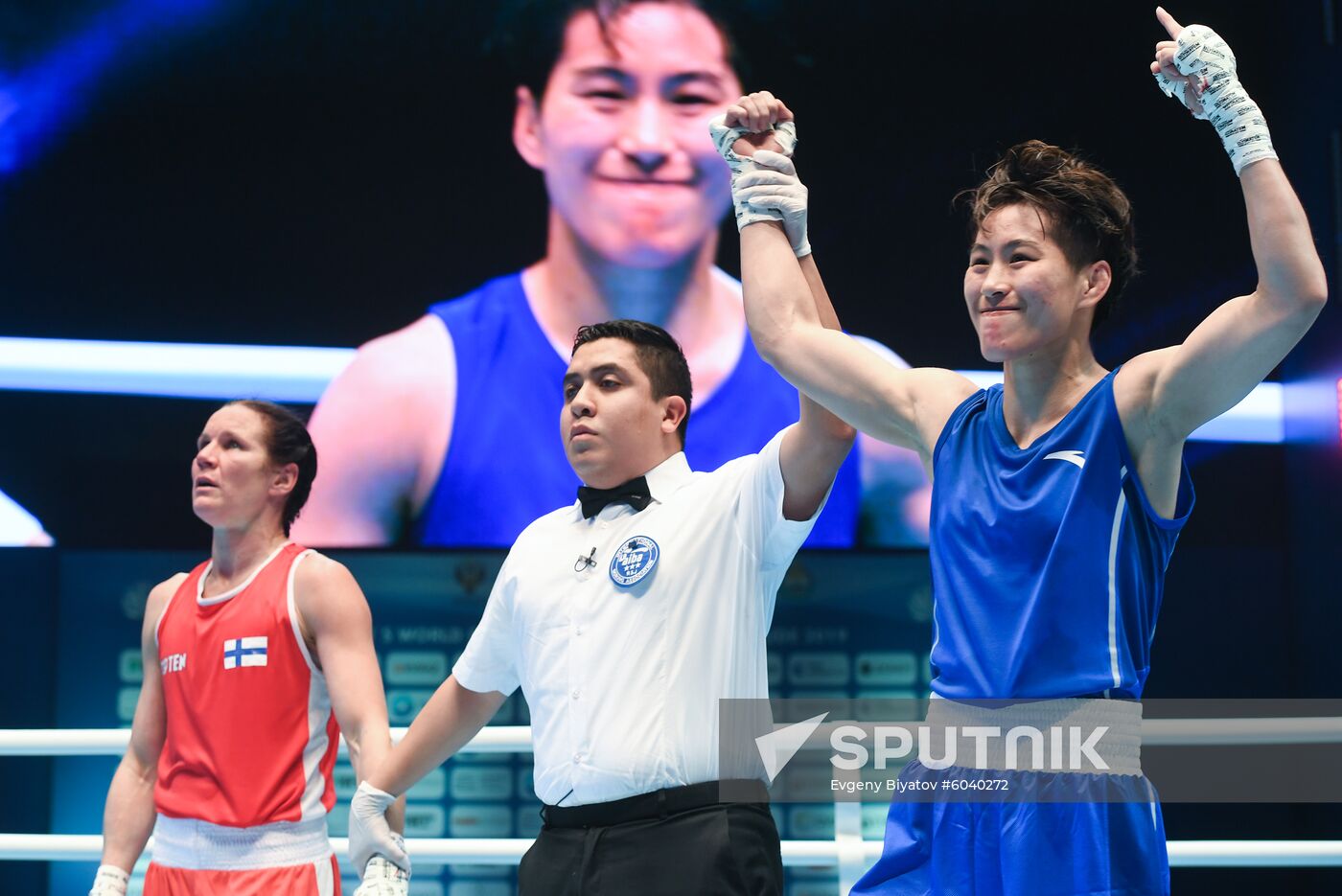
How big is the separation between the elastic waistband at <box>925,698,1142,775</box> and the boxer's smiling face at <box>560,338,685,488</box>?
0.84 meters

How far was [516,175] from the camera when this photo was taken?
4836 mm

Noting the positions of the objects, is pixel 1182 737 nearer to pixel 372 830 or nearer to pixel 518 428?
pixel 372 830

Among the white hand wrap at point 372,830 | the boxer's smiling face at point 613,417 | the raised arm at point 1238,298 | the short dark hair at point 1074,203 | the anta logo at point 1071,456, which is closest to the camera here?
the raised arm at point 1238,298

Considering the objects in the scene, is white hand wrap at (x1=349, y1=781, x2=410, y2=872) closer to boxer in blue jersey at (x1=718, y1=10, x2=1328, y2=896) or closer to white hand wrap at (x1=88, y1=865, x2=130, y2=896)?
white hand wrap at (x1=88, y1=865, x2=130, y2=896)

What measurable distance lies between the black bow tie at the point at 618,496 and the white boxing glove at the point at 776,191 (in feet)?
1.69

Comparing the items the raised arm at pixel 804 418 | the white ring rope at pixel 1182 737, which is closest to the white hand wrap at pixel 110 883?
the white ring rope at pixel 1182 737

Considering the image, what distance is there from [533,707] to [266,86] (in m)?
3.39

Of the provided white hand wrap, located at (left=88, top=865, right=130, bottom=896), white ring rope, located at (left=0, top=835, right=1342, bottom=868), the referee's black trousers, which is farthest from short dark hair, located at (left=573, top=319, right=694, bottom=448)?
white hand wrap, located at (left=88, top=865, right=130, bottom=896)

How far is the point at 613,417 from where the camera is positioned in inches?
89.5

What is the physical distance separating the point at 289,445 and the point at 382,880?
964 mm

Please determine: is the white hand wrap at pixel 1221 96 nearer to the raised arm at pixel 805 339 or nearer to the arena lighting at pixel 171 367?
the raised arm at pixel 805 339

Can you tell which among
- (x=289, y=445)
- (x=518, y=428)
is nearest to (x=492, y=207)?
(x=518, y=428)

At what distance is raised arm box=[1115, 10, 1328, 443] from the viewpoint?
1.52 metres

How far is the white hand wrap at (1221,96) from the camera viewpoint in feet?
5.24
